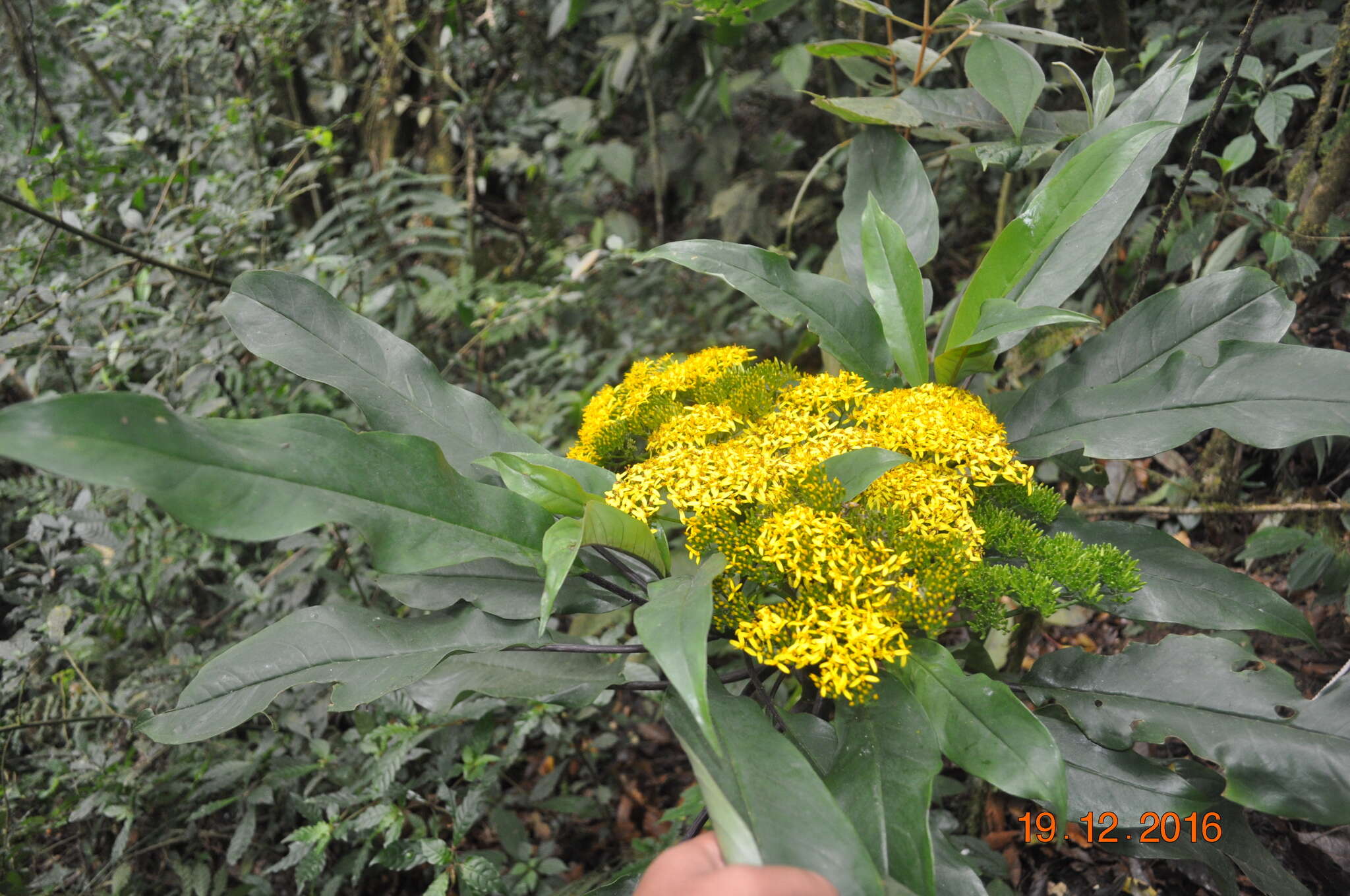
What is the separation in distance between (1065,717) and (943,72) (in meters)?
2.85

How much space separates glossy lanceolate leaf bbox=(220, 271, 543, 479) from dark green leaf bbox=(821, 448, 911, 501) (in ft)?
1.89

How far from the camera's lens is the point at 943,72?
3189mm

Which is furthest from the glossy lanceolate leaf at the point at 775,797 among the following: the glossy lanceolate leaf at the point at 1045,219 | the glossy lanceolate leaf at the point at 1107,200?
the glossy lanceolate leaf at the point at 1107,200

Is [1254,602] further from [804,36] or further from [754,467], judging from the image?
[804,36]

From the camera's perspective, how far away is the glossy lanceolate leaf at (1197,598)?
116 centimetres

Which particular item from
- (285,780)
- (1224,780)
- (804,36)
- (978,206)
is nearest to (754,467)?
(1224,780)

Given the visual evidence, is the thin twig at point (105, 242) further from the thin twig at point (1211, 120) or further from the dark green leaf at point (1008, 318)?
the thin twig at point (1211, 120)

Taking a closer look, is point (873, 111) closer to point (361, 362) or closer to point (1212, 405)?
point (1212, 405)

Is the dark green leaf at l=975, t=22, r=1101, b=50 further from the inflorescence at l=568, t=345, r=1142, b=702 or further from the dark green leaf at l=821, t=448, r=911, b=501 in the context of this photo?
the dark green leaf at l=821, t=448, r=911, b=501

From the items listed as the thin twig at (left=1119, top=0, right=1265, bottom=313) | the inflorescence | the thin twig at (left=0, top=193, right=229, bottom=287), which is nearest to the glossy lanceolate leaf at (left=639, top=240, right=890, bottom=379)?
the inflorescence

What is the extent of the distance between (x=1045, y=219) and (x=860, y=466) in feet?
1.80

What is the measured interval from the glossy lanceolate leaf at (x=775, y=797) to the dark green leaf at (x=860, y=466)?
1.05ft

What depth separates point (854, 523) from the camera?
104 cm

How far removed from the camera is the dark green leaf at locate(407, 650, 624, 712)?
4.32 feet
